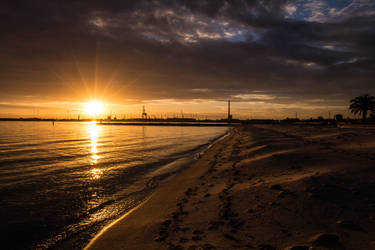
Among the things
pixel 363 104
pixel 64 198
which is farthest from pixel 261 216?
pixel 363 104

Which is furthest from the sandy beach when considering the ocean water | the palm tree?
the palm tree

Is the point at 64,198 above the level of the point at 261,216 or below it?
below

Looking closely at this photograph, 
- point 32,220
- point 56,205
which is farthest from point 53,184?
point 32,220

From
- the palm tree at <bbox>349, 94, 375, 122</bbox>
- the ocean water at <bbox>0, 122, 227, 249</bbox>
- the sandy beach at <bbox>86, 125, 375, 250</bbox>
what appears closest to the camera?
the sandy beach at <bbox>86, 125, 375, 250</bbox>

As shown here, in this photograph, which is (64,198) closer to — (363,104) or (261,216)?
(261,216)

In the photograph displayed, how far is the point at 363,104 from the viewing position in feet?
231

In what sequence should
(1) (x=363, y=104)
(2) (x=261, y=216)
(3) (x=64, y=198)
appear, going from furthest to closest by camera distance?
(1) (x=363, y=104) < (3) (x=64, y=198) < (2) (x=261, y=216)

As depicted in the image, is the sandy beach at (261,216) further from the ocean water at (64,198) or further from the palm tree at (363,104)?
the palm tree at (363,104)

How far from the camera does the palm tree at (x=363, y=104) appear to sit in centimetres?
6975

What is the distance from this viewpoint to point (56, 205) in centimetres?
895

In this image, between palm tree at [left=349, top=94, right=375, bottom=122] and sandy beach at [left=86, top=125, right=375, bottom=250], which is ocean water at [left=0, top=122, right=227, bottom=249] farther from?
palm tree at [left=349, top=94, right=375, bottom=122]

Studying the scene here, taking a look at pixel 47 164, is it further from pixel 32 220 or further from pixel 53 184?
pixel 32 220

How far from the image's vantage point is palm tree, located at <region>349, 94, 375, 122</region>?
69.8 meters

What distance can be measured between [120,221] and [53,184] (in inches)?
292
